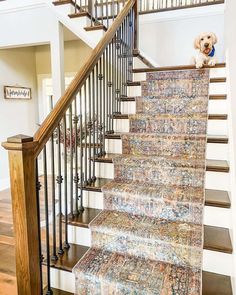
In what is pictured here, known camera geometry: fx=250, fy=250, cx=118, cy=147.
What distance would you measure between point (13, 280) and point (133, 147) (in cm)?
148

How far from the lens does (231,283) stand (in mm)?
1436

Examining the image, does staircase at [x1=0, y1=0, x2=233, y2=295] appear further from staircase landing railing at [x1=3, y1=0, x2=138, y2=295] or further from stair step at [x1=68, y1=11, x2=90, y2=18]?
stair step at [x1=68, y1=11, x2=90, y2=18]

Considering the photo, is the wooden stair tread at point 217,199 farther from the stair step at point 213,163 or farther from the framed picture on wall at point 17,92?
the framed picture on wall at point 17,92

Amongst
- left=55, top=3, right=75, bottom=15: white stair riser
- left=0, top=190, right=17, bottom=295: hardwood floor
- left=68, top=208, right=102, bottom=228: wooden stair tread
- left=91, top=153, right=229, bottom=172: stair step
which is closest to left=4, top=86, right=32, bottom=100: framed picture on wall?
left=55, top=3, right=75, bottom=15: white stair riser

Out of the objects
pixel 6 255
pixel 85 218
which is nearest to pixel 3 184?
pixel 6 255

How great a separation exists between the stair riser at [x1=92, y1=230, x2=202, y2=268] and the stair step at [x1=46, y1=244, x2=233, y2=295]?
0.09 metres

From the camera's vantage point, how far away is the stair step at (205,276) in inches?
54.9

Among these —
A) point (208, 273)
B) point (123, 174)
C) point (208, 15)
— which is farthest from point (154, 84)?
point (208, 15)

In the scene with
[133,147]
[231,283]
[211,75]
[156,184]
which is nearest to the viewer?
[231,283]

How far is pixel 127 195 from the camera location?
188cm

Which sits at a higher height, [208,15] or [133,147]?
[208,15]

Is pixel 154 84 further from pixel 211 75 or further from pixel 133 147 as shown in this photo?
pixel 133 147

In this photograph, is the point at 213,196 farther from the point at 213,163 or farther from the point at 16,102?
the point at 16,102

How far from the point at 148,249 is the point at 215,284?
42 cm
